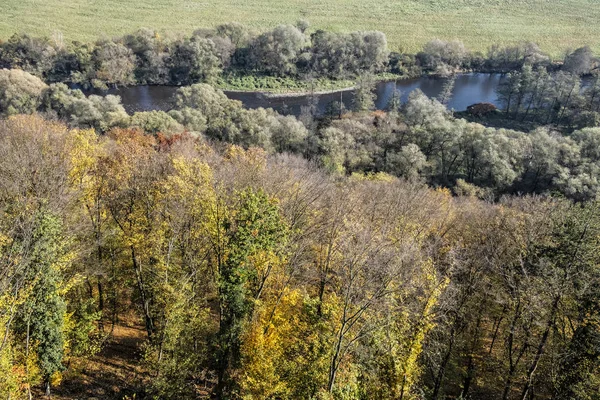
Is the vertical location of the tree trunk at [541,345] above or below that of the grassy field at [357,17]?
below

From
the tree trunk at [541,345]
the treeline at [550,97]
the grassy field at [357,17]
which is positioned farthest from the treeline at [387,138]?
the grassy field at [357,17]

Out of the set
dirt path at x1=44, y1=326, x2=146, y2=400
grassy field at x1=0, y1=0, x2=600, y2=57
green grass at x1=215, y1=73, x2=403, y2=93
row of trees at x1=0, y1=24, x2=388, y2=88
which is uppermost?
grassy field at x1=0, y1=0, x2=600, y2=57

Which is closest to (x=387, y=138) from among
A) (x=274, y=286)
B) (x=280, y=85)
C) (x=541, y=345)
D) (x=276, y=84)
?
(x=274, y=286)

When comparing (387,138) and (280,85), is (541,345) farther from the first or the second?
(280,85)

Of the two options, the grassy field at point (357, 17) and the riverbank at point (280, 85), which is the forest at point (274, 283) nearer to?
the riverbank at point (280, 85)

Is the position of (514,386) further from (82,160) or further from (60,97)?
(60,97)

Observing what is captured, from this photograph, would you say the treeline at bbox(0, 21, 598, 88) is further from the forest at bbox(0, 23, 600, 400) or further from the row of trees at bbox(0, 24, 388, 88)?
the forest at bbox(0, 23, 600, 400)

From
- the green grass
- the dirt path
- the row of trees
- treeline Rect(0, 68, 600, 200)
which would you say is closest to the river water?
the green grass
